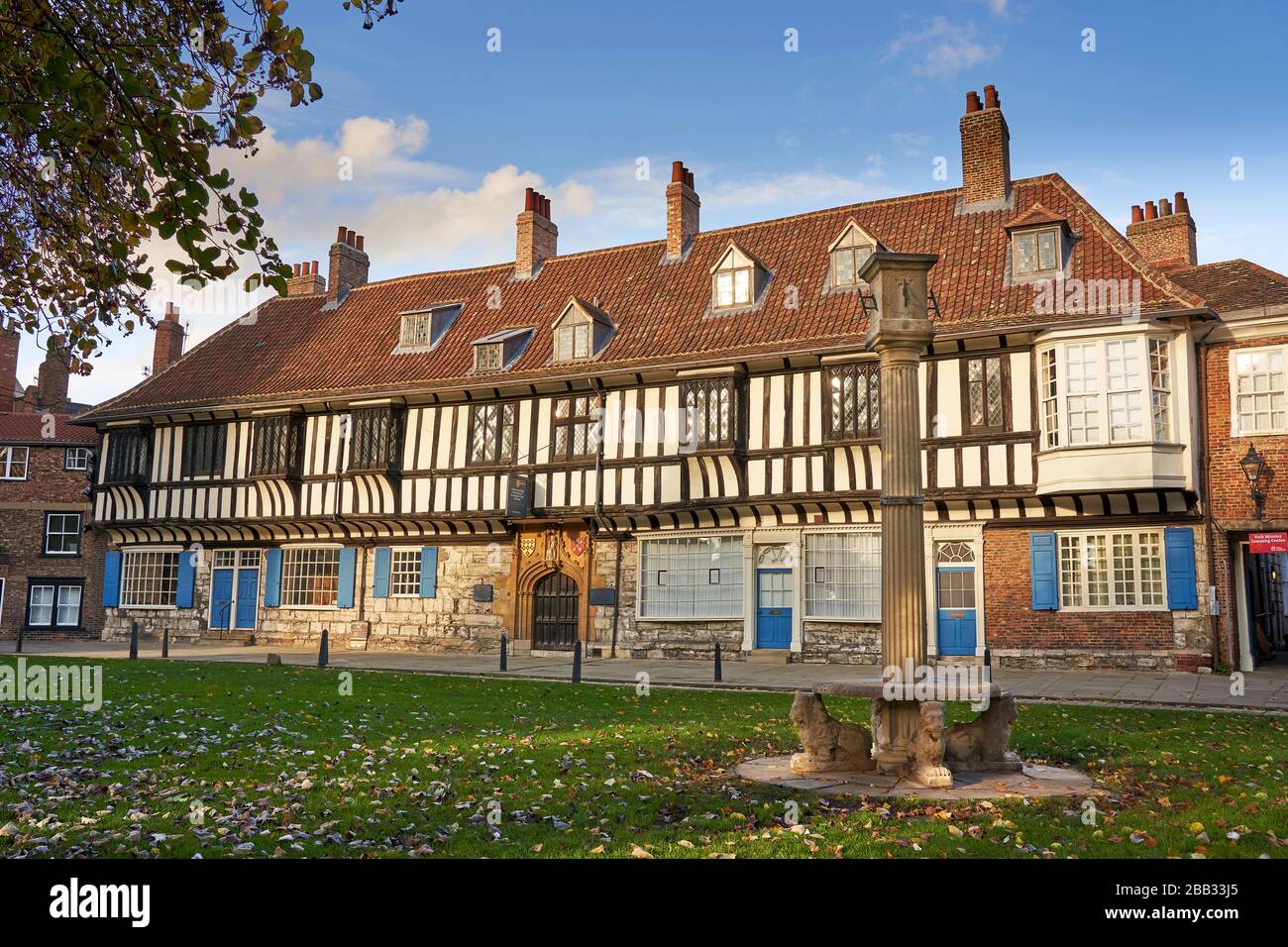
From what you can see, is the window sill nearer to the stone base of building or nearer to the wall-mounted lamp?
the stone base of building

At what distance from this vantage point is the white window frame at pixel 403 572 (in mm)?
26516

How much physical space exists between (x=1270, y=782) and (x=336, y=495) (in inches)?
897

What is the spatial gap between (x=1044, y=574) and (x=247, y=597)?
2140 cm

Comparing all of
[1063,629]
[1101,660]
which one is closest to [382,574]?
[1063,629]

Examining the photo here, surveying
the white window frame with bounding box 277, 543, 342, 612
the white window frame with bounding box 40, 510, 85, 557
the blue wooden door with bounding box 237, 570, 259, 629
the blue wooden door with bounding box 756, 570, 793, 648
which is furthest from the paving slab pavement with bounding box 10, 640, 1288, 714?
the white window frame with bounding box 40, 510, 85, 557

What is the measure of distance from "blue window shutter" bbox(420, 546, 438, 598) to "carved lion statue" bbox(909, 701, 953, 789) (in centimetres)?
1930

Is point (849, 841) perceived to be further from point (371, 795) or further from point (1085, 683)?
point (1085, 683)

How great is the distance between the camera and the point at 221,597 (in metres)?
29.1

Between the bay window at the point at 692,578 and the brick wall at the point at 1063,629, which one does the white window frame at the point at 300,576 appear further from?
the brick wall at the point at 1063,629

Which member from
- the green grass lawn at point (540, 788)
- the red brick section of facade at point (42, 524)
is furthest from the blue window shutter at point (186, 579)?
the green grass lawn at point (540, 788)

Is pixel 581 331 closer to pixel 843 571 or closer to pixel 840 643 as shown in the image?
pixel 843 571

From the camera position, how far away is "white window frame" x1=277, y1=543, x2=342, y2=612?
27500 millimetres

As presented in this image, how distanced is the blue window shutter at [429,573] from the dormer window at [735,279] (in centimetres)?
973
